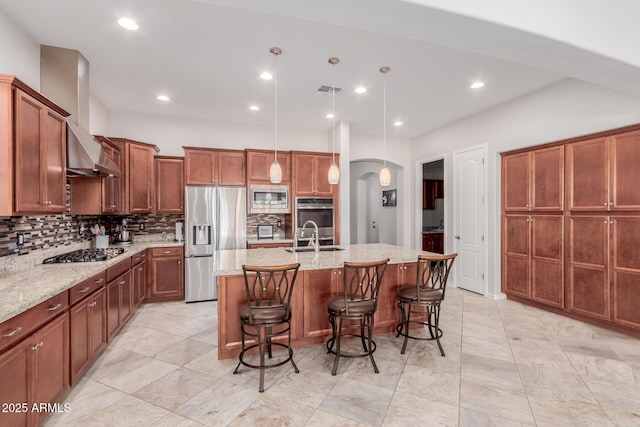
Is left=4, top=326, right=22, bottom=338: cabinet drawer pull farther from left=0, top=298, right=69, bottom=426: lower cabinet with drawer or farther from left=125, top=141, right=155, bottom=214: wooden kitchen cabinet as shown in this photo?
left=125, top=141, right=155, bottom=214: wooden kitchen cabinet

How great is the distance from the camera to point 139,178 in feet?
Result: 14.7

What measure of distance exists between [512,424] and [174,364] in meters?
2.67

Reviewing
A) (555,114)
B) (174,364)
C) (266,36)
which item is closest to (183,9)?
(266,36)

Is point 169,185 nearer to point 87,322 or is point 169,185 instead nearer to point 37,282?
point 87,322

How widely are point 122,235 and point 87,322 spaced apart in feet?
7.85

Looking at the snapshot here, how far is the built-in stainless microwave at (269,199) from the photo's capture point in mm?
5105

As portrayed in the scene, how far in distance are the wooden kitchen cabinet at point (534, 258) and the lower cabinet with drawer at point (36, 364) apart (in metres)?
5.12

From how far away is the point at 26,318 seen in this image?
1.69 metres

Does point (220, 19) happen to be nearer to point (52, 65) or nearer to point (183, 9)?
point (183, 9)

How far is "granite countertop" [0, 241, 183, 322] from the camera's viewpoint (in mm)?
1662

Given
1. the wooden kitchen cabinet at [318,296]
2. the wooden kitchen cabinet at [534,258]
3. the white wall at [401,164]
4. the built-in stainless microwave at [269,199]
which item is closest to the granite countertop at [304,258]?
the wooden kitchen cabinet at [318,296]

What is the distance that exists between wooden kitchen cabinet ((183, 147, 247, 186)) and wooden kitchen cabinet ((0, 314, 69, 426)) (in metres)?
3.03

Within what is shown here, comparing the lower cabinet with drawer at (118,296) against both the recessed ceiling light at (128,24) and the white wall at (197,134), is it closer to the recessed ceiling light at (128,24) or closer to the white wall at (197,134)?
the recessed ceiling light at (128,24)

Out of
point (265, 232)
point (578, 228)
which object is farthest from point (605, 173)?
point (265, 232)
